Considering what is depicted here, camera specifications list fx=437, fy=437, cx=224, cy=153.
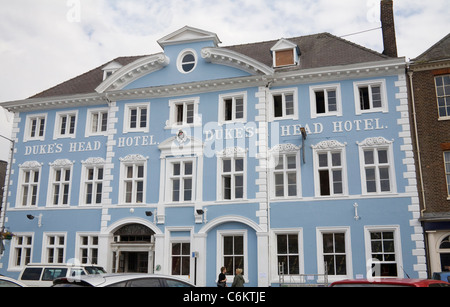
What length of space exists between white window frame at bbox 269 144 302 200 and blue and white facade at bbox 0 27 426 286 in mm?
72

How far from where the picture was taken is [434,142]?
20.4 metres

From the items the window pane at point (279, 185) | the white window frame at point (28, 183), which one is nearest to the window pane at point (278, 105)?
the window pane at point (279, 185)

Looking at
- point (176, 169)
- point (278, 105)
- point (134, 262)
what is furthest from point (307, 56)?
point (134, 262)

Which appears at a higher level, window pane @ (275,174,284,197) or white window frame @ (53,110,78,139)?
white window frame @ (53,110,78,139)

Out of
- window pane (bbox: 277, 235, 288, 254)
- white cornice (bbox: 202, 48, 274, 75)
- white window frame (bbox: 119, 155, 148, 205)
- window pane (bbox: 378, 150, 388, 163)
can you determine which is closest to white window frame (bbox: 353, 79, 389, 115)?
window pane (bbox: 378, 150, 388, 163)

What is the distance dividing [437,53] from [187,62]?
13028 millimetres

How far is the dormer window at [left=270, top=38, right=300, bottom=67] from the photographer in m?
23.7

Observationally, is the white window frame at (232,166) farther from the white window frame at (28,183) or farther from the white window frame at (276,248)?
the white window frame at (28,183)

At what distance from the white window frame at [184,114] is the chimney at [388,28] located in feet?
34.0

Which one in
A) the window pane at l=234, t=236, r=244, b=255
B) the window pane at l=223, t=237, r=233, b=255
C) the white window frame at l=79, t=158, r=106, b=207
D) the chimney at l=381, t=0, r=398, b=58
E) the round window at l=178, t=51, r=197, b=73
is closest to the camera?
the window pane at l=234, t=236, r=244, b=255

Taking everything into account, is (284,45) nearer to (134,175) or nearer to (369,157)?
(369,157)

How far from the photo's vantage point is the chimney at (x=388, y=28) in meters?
22.5

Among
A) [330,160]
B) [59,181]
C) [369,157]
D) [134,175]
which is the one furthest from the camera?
[59,181]

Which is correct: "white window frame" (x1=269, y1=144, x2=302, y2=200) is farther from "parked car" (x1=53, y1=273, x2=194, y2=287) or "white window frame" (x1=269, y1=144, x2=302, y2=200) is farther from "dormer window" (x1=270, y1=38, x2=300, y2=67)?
"parked car" (x1=53, y1=273, x2=194, y2=287)
